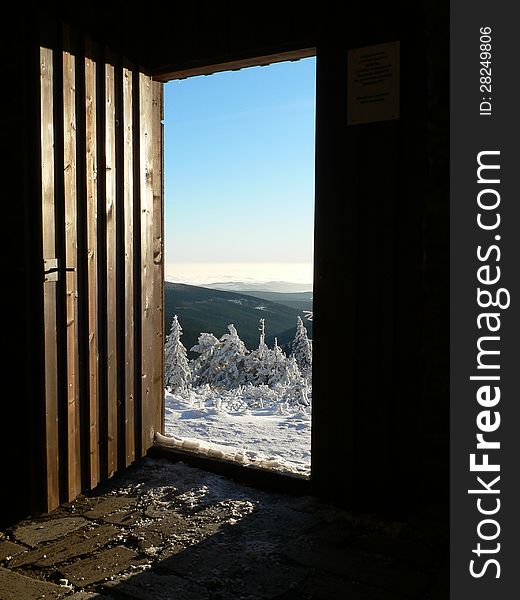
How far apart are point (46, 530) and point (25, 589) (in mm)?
540

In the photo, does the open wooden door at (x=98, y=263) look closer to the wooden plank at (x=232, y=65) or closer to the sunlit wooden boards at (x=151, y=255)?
the sunlit wooden boards at (x=151, y=255)

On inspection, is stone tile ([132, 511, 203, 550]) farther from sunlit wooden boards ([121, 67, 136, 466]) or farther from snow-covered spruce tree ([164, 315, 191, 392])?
snow-covered spruce tree ([164, 315, 191, 392])

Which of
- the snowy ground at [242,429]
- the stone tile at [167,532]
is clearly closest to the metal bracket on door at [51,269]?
the stone tile at [167,532]

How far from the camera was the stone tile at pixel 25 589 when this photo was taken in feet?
7.57

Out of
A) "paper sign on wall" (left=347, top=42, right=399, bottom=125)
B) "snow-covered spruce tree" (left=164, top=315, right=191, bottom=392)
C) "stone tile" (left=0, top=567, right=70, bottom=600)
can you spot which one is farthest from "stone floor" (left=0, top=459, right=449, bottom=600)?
"snow-covered spruce tree" (left=164, top=315, right=191, bottom=392)

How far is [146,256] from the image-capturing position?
3.80 meters

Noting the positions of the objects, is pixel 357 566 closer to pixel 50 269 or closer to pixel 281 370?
pixel 50 269

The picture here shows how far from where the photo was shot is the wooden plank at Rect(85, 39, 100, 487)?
327cm

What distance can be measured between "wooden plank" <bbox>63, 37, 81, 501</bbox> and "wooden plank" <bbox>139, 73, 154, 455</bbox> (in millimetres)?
578

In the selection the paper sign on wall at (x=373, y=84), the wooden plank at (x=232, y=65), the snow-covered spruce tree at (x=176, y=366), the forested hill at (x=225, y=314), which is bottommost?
the snow-covered spruce tree at (x=176, y=366)

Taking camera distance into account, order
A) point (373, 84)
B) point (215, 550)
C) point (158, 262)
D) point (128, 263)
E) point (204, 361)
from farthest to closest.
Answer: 1. point (204, 361)
2. point (158, 262)
3. point (128, 263)
4. point (373, 84)
5. point (215, 550)

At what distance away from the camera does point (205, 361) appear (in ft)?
27.2

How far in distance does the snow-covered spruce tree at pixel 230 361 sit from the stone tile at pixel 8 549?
5216mm

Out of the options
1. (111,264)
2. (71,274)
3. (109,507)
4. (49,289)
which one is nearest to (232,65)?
(111,264)
